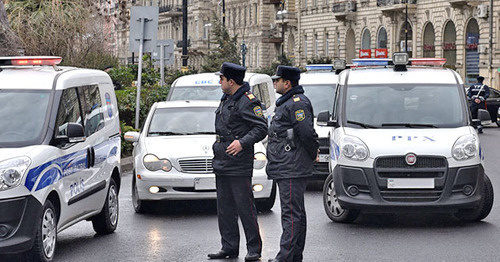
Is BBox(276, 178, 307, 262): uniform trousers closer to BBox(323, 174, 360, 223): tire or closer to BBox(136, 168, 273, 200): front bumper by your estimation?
BBox(323, 174, 360, 223): tire

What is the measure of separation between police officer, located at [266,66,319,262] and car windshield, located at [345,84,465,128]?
3.39m

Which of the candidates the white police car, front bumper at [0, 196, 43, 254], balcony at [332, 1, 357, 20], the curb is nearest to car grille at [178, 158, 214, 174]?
the white police car

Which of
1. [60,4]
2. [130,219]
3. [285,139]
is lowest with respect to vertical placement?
[130,219]

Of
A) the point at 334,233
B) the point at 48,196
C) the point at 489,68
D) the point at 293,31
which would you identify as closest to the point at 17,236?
the point at 48,196

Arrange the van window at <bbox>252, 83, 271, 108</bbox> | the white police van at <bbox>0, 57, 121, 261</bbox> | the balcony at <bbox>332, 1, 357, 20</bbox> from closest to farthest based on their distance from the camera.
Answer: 1. the white police van at <bbox>0, 57, 121, 261</bbox>
2. the van window at <bbox>252, 83, 271, 108</bbox>
3. the balcony at <bbox>332, 1, 357, 20</bbox>

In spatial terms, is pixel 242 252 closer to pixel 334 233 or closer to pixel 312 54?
pixel 334 233

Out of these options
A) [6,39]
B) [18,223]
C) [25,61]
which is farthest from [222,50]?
[18,223]

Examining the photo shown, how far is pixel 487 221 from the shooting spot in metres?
13.4

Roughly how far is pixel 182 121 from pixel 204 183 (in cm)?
170

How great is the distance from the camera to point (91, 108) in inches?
470

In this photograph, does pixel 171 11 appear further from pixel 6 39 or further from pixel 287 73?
pixel 287 73

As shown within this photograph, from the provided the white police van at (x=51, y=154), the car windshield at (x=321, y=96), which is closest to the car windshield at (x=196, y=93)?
the car windshield at (x=321, y=96)

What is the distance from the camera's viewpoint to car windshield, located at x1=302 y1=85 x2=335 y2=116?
19547mm

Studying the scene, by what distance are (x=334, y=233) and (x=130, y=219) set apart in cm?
283
